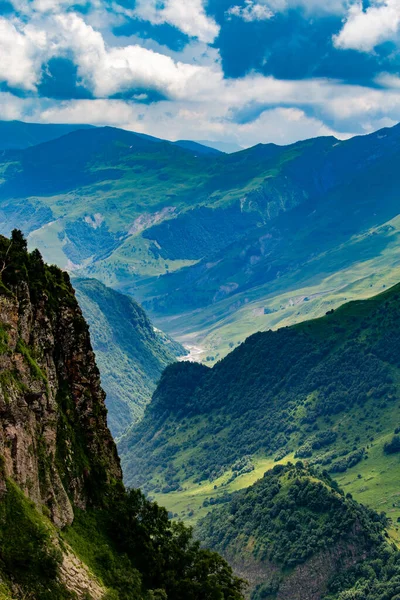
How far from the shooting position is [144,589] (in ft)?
323

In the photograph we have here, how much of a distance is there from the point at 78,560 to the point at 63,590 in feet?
23.5

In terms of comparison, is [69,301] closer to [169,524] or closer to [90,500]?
[90,500]

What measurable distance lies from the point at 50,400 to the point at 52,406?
678 mm

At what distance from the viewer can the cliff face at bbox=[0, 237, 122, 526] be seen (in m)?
83.2

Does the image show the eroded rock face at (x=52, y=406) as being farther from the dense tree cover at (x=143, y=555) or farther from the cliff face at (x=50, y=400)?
the dense tree cover at (x=143, y=555)

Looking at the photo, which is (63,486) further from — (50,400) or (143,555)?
(143,555)

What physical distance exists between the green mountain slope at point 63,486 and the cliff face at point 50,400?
0.13 metres

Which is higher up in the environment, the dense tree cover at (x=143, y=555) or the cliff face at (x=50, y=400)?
the cliff face at (x=50, y=400)

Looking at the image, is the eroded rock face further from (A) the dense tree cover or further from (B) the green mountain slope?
(A) the dense tree cover

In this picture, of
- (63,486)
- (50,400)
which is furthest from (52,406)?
(63,486)

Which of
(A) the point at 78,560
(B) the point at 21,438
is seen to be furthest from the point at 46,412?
(A) the point at 78,560

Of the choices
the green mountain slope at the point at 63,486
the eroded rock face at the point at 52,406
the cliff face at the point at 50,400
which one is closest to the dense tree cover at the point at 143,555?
the green mountain slope at the point at 63,486

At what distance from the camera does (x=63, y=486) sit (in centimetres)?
9281

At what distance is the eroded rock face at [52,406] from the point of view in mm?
83062
